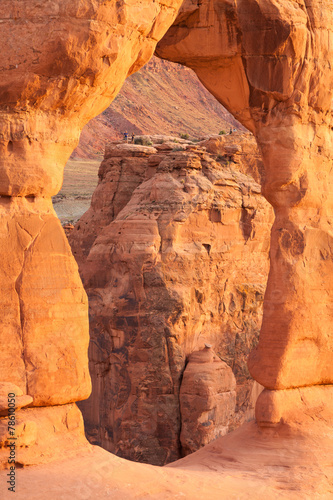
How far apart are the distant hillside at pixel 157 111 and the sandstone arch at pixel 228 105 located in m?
59.5

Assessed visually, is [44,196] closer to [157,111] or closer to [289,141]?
[289,141]

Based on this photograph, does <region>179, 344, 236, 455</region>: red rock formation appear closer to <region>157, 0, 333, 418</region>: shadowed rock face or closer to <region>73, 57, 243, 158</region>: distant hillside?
<region>157, 0, 333, 418</region>: shadowed rock face

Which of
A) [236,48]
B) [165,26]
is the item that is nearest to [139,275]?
[236,48]

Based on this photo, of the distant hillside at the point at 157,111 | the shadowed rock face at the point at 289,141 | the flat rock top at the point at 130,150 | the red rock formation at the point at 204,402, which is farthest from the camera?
the distant hillside at the point at 157,111

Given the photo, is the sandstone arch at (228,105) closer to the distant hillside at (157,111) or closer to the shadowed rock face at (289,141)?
the shadowed rock face at (289,141)

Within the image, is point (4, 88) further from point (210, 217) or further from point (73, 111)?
point (210, 217)

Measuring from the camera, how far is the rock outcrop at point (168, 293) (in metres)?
21.2

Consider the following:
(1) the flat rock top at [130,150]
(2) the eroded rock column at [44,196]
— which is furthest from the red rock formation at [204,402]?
(2) the eroded rock column at [44,196]

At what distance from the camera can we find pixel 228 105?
34.0ft

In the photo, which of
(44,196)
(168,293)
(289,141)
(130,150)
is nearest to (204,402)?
(168,293)

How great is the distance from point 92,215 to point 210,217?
473 cm

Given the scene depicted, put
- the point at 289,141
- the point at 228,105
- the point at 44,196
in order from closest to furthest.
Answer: the point at 44,196 < the point at 289,141 < the point at 228,105

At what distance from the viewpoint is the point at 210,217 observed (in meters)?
22.6

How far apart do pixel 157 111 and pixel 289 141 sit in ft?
237
